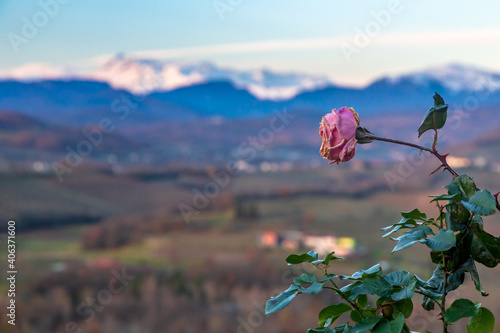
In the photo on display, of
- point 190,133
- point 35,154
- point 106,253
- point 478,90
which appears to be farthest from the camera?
point 190,133

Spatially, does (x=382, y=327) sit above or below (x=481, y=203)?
below

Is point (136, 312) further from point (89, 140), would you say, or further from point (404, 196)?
point (89, 140)

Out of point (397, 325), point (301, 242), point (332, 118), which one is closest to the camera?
point (397, 325)

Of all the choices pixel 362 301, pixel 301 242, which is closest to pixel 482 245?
pixel 362 301

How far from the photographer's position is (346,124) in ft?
2.08

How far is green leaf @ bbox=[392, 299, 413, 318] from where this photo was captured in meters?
0.61

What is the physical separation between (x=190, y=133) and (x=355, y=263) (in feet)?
55.5

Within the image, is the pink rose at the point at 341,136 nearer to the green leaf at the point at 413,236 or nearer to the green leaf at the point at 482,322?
the green leaf at the point at 413,236

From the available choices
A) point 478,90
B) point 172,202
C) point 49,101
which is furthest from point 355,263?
point 49,101

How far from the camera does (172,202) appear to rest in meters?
11.4

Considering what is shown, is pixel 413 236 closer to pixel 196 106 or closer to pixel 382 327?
pixel 382 327

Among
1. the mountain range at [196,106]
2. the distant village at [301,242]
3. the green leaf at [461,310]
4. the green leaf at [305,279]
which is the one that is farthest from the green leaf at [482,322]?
the mountain range at [196,106]

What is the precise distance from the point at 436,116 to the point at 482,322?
0.23m

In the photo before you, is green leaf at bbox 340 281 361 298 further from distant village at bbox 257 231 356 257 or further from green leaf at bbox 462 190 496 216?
distant village at bbox 257 231 356 257
